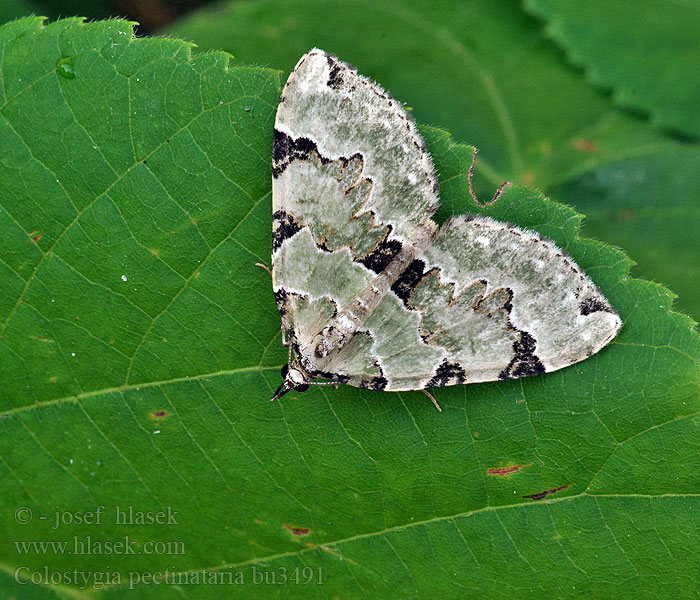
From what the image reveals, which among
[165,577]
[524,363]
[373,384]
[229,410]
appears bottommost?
[165,577]

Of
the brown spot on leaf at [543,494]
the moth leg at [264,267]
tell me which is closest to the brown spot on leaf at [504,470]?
the brown spot on leaf at [543,494]

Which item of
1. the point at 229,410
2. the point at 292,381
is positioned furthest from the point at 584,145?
the point at 229,410

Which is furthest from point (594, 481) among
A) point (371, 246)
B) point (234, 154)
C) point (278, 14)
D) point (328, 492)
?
point (278, 14)

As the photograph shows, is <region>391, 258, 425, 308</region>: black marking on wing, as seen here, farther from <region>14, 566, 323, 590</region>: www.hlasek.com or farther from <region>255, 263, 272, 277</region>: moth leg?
<region>14, 566, 323, 590</region>: www.hlasek.com

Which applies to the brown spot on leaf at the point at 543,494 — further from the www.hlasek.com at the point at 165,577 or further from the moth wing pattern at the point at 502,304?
the www.hlasek.com at the point at 165,577

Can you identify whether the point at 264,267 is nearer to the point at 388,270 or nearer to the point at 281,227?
the point at 281,227

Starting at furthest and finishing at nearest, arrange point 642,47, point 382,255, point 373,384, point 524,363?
point 642,47, point 382,255, point 373,384, point 524,363
